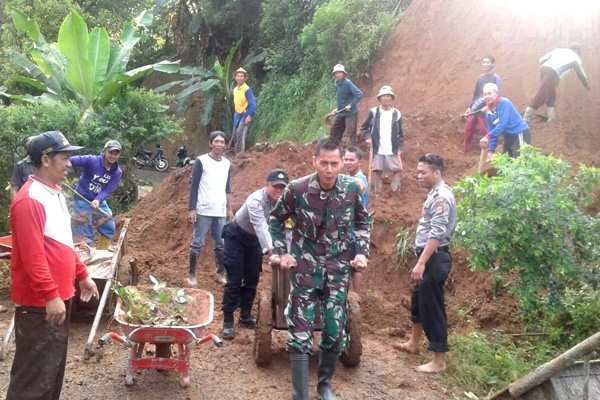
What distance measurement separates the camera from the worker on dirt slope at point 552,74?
10.6m

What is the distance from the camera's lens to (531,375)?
355cm

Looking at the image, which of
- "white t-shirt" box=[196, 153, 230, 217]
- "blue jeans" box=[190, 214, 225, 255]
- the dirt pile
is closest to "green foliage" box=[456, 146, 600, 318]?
"white t-shirt" box=[196, 153, 230, 217]

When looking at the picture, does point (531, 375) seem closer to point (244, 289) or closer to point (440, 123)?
point (244, 289)

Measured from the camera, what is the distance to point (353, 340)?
5254mm

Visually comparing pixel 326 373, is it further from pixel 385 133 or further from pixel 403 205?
pixel 385 133

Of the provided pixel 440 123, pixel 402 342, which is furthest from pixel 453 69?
pixel 402 342

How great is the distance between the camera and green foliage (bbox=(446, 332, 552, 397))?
209 inches

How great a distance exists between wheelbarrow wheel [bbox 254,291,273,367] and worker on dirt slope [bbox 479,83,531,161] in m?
4.81

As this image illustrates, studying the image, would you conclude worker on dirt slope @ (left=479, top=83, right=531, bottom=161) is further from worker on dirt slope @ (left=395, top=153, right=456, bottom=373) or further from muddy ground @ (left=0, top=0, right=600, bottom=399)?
worker on dirt slope @ (left=395, top=153, right=456, bottom=373)

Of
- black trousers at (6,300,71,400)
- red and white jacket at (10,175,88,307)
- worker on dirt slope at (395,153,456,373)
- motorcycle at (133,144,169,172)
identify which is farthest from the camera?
motorcycle at (133,144,169,172)

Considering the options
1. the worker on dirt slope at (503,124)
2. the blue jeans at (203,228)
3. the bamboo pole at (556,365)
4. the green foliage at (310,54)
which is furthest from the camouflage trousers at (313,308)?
the green foliage at (310,54)

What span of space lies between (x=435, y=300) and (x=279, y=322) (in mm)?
1403

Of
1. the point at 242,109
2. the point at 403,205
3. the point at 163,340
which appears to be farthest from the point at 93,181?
the point at 242,109

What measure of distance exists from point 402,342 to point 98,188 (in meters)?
4.04
